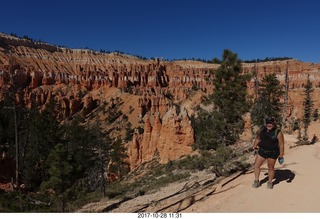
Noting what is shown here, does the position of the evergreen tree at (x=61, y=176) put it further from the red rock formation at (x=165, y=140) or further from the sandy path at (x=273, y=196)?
the red rock formation at (x=165, y=140)

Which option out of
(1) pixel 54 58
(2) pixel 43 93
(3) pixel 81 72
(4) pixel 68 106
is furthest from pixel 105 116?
(1) pixel 54 58

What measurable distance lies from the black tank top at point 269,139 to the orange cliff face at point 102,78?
2170 inches

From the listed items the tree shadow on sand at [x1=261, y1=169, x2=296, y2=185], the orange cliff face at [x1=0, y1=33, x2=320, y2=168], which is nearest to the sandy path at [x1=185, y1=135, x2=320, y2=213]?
the tree shadow on sand at [x1=261, y1=169, x2=296, y2=185]

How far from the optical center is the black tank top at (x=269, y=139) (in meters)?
7.33

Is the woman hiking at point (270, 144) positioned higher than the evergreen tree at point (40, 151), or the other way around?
the woman hiking at point (270, 144)

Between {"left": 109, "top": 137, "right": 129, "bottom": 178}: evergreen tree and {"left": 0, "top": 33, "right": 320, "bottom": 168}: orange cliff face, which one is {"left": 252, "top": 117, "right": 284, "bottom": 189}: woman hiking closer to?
{"left": 109, "top": 137, "right": 129, "bottom": 178}: evergreen tree

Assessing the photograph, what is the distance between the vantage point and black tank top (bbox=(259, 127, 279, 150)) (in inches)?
289

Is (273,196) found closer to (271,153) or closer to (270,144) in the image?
(271,153)

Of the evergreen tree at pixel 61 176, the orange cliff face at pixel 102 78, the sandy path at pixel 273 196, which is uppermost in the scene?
the orange cliff face at pixel 102 78

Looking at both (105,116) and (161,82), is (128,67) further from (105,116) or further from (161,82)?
(105,116)

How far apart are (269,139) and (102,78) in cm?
9782

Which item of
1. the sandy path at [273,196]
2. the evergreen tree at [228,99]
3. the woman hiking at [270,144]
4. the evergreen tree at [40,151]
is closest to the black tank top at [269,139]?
the woman hiking at [270,144]

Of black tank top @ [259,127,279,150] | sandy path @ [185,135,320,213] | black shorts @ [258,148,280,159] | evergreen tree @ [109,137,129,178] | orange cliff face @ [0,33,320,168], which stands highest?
orange cliff face @ [0,33,320,168]

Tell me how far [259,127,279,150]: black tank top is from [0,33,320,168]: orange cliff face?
55129 mm
